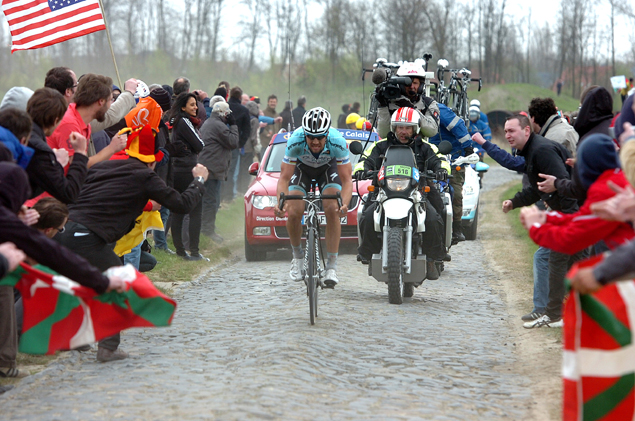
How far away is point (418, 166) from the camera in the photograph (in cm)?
1042

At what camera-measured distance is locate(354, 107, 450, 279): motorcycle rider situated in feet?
33.5

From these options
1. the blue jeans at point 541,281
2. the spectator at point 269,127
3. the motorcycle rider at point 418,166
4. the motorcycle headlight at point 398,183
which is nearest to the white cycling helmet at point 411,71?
the motorcycle rider at point 418,166

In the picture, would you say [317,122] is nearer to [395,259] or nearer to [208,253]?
[395,259]

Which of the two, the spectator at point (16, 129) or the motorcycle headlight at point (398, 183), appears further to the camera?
the motorcycle headlight at point (398, 183)

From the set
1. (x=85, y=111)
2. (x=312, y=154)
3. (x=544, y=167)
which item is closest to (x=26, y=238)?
(x=85, y=111)

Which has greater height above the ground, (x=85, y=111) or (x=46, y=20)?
(x=46, y=20)

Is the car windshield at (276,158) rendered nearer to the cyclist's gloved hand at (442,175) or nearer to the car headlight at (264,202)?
the car headlight at (264,202)

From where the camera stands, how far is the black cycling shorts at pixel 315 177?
9.60 meters

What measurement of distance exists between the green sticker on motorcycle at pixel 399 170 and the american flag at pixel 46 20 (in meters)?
4.85

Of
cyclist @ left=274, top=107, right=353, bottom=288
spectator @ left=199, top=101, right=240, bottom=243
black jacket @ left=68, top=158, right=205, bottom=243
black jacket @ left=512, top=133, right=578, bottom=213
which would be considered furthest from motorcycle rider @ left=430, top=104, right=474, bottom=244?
black jacket @ left=68, top=158, right=205, bottom=243

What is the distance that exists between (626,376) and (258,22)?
63.2m

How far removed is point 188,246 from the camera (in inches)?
553

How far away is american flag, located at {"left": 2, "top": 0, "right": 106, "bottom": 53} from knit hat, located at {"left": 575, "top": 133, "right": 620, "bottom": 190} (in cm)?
873

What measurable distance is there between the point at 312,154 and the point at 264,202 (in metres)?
4.44
